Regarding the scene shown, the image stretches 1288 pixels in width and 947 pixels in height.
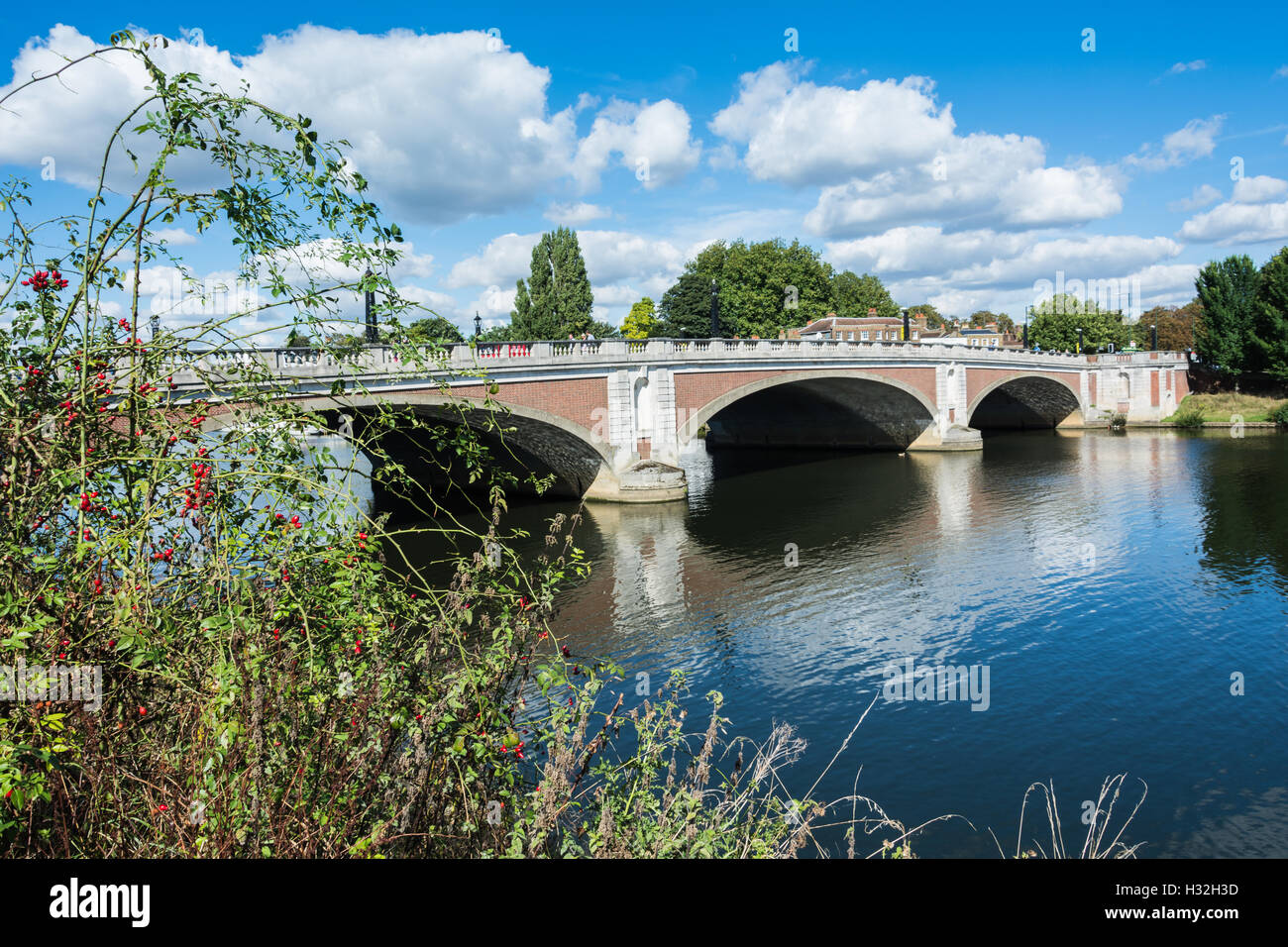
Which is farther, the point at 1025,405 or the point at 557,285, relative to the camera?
the point at 557,285

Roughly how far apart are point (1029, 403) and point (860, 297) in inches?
1862

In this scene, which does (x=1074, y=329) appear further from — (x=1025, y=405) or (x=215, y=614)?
(x=215, y=614)

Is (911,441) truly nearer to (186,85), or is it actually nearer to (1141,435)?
(1141,435)

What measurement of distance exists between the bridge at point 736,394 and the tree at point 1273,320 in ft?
18.7

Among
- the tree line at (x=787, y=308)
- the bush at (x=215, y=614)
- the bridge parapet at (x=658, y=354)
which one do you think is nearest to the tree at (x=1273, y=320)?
the tree line at (x=787, y=308)

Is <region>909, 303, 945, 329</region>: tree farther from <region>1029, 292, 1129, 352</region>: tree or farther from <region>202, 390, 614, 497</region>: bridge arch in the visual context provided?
<region>202, 390, 614, 497</region>: bridge arch

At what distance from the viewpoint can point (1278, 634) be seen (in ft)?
53.4

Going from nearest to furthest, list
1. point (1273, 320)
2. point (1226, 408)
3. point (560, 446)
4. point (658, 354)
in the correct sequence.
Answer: point (560, 446)
point (658, 354)
point (1273, 320)
point (1226, 408)

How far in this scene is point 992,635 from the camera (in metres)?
16.8

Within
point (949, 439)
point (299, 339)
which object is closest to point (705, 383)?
point (949, 439)

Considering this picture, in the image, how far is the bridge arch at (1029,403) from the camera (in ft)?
201

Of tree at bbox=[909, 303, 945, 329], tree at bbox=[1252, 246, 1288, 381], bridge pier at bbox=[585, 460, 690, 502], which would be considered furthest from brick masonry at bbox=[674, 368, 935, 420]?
tree at bbox=[909, 303, 945, 329]

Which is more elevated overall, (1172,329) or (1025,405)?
(1172,329)
